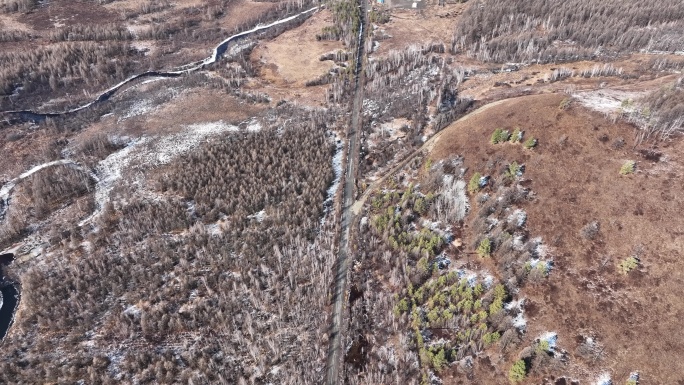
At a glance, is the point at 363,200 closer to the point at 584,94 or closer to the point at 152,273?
the point at 152,273

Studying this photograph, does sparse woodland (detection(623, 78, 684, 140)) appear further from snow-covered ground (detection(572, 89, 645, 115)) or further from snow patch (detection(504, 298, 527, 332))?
snow patch (detection(504, 298, 527, 332))

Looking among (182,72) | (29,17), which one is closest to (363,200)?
(182,72)

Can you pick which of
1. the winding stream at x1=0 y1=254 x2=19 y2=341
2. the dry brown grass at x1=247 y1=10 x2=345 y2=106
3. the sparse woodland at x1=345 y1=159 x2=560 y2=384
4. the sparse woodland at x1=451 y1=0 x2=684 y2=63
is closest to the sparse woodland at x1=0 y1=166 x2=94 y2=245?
the winding stream at x1=0 y1=254 x2=19 y2=341

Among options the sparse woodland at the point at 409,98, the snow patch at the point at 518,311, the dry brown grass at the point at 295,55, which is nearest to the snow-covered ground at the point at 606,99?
the sparse woodland at the point at 409,98

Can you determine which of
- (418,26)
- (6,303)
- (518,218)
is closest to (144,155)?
(6,303)

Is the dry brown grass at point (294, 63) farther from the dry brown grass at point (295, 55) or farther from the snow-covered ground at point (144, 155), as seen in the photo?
the snow-covered ground at point (144, 155)

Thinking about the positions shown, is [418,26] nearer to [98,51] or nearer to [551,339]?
[98,51]

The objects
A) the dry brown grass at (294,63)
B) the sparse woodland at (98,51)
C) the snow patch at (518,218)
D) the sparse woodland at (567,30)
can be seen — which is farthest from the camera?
the sparse woodland at (98,51)
